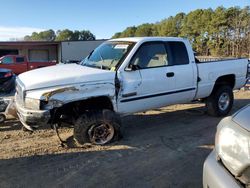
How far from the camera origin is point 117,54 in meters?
6.16

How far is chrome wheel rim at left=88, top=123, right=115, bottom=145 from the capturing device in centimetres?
556

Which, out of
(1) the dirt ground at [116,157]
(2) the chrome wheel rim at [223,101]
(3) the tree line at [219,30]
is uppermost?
(3) the tree line at [219,30]

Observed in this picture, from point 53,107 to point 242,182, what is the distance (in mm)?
3449

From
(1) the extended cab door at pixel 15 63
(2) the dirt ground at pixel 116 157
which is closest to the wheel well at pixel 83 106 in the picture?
(2) the dirt ground at pixel 116 157

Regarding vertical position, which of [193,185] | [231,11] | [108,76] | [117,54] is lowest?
[193,185]

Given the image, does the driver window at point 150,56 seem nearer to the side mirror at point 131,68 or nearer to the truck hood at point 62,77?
the side mirror at point 131,68

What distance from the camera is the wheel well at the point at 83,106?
218 inches

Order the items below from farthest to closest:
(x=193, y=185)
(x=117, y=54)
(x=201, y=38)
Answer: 1. (x=201, y=38)
2. (x=117, y=54)
3. (x=193, y=185)

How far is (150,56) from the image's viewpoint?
630 centimetres

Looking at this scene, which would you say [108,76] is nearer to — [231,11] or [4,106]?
[4,106]

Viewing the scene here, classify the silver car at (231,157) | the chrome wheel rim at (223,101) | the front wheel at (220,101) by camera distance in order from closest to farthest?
the silver car at (231,157) → the front wheel at (220,101) → the chrome wheel rim at (223,101)

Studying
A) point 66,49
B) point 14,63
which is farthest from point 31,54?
point 14,63

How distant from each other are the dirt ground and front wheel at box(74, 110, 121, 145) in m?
0.15

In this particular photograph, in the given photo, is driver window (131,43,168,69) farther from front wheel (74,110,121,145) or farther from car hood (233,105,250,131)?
car hood (233,105,250,131)
